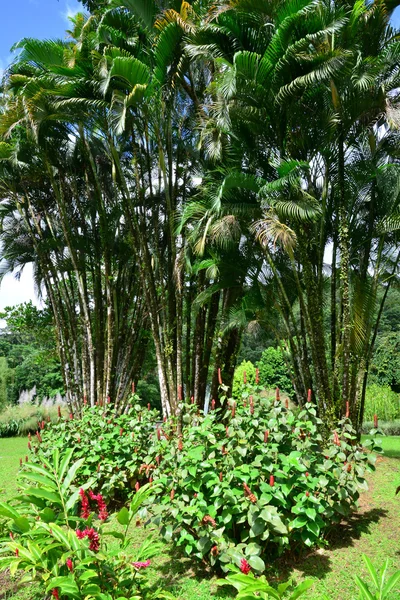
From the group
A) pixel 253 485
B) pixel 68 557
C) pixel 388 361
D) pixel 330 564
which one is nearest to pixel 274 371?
pixel 388 361

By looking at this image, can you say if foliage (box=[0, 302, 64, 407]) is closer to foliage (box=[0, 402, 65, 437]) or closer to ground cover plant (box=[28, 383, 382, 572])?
foliage (box=[0, 402, 65, 437])

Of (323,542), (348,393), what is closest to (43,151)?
(348,393)

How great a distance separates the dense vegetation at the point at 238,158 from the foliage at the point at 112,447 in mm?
1604

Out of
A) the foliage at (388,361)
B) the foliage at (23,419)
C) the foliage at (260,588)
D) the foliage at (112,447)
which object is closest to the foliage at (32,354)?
the foliage at (23,419)

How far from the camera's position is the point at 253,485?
3031 millimetres

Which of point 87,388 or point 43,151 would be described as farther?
point 87,388

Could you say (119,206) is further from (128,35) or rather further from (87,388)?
(87,388)

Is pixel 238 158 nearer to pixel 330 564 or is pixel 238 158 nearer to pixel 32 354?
pixel 330 564

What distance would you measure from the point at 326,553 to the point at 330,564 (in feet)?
0.47

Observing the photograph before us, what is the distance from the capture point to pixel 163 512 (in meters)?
3.22

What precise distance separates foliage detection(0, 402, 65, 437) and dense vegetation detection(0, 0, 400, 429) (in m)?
6.44

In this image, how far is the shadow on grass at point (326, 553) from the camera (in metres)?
3.19

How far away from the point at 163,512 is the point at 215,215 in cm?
325

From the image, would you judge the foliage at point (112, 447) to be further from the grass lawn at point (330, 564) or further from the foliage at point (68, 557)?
the foliage at point (68, 557)
